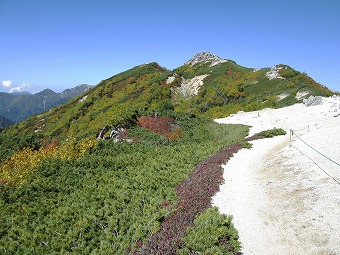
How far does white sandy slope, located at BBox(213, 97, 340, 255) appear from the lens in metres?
11.3

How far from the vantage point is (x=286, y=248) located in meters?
11.0

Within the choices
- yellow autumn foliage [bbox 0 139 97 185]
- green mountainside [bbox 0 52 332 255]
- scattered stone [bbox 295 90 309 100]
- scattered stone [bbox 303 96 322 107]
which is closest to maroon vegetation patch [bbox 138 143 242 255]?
green mountainside [bbox 0 52 332 255]

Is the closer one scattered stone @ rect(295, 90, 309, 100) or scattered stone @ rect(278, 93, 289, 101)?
scattered stone @ rect(295, 90, 309, 100)

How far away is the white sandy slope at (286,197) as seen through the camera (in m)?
11.3

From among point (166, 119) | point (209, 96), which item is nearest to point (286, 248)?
point (166, 119)

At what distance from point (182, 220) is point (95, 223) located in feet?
17.5

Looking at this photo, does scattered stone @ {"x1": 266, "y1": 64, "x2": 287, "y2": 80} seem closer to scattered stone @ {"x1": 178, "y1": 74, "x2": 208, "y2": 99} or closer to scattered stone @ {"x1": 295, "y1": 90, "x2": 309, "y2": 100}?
scattered stone @ {"x1": 295, "y1": 90, "x2": 309, "y2": 100}

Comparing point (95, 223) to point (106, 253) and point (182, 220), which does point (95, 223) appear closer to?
point (106, 253)

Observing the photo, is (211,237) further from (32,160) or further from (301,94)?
(301,94)

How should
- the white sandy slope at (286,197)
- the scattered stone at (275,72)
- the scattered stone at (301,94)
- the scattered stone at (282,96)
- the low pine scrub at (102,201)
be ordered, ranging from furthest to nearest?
the scattered stone at (275,72), the scattered stone at (282,96), the scattered stone at (301,94), the low pine scrub at (102,201), the white sandy slope at (286,197)

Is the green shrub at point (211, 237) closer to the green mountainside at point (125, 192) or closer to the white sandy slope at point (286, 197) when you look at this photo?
the green mountainside at point (125, 192)

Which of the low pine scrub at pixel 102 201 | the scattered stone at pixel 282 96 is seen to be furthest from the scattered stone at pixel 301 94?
the low pine scrub at pixel 102 201

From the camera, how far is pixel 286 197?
15.1m

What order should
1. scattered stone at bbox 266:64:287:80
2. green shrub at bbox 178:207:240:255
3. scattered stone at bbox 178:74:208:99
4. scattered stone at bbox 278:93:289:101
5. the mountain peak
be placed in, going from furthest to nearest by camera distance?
1. the mountain peak
2. scattered stone at bbox 178:74:208:99
3. scattered stone at bbox 266:64:287:80
4. scattered stone at bbox 278:93:289:101
5. green shrub at bbox 178:207:240:255
